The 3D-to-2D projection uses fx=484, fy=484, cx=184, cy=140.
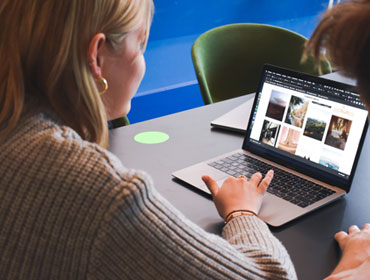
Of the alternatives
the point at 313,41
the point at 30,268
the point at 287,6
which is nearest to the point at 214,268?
the point at 30,268

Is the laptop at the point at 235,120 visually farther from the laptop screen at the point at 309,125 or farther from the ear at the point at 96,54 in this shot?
the ear at the point at 96,54

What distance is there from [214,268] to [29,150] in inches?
14.0

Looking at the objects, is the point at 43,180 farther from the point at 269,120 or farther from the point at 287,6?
the point at 287,6

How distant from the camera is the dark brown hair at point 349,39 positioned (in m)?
0.69

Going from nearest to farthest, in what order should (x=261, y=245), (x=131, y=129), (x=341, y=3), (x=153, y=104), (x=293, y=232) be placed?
(x=341, y=3), (x=261, y=245), (x=293, y=232), (x=131, y=129), (x=153, y=104)

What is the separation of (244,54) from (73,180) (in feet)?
6.10

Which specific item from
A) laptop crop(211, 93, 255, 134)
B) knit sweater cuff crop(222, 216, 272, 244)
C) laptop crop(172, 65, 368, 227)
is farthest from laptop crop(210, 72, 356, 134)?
knit sweater cuff crop(222, 216, 272, 244)

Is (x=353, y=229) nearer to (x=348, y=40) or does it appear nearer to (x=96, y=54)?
(x=348, y=40)

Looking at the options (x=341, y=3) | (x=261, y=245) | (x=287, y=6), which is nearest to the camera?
(x=341, y=3)

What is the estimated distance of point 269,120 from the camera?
1.39 metres

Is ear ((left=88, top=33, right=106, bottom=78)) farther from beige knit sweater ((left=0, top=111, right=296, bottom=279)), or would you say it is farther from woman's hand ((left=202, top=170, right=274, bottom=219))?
woman's hand ((left=202, top=170, right=274, bottom=219))

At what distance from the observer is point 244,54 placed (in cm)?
247

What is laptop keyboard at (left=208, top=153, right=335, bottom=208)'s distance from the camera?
3.91 feet

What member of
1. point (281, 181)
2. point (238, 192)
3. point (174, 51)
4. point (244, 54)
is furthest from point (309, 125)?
point (174, 51)
